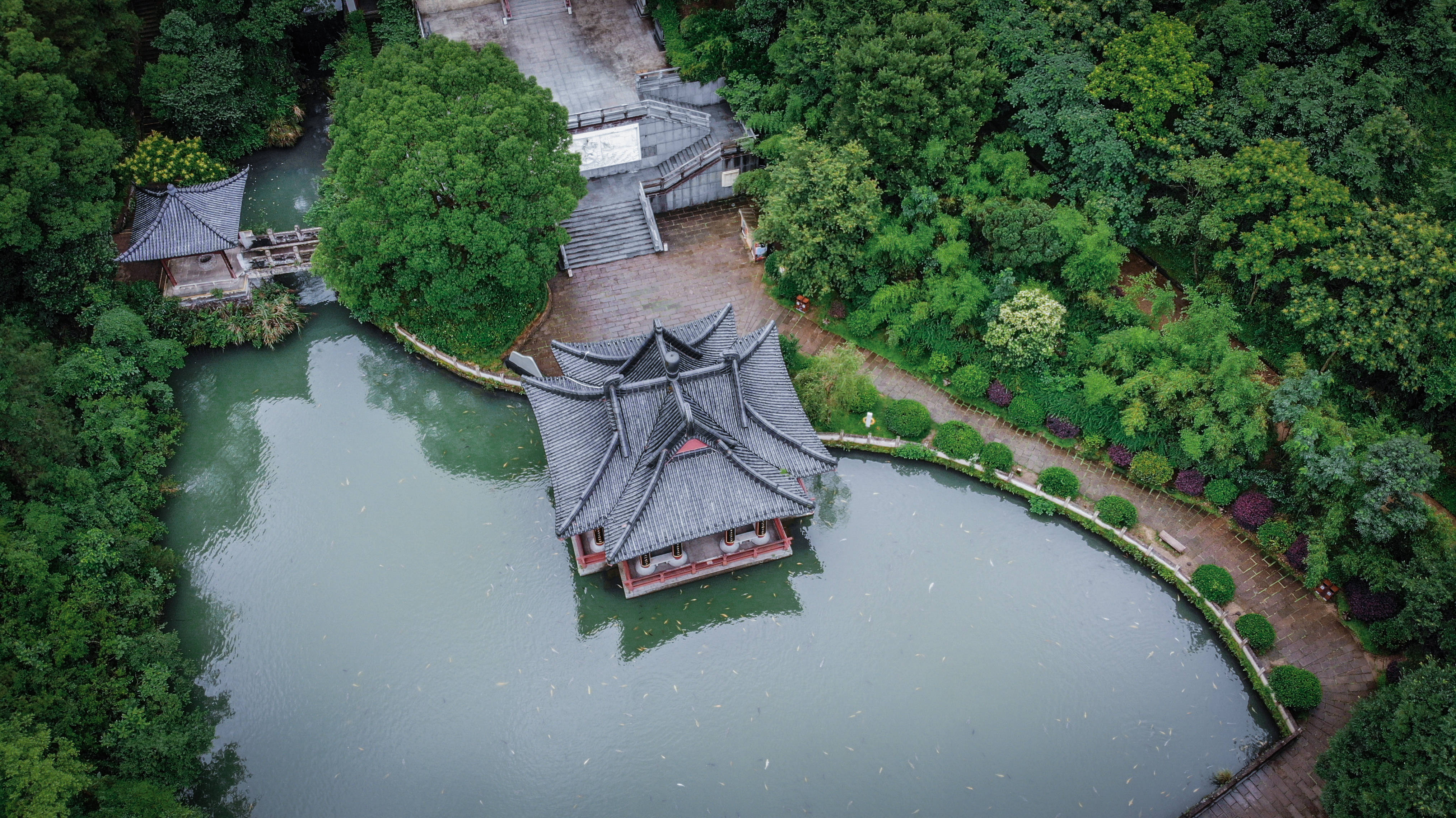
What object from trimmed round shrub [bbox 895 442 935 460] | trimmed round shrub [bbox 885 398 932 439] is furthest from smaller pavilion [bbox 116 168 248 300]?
trimmed round shrub [bbox 895 442 935 460]

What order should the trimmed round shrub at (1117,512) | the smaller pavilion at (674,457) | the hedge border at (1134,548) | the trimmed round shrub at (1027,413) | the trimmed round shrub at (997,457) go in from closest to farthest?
the hedge border at (1134,548)
the smaller pavilion at (674,457)
the trimmed round shrub at (1117,512)
the trimmed round shrub at (997,457)
the trimmed round shrub at (1027,413)

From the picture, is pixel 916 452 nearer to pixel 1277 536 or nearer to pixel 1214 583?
pixel 1214 583

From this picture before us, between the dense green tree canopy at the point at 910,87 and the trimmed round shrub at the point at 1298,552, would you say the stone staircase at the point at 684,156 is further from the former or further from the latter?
the trimmed round shrub at the point at 1298,552

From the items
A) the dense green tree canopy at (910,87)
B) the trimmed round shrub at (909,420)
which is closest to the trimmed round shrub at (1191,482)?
the trimmed round shrub at (909,420)

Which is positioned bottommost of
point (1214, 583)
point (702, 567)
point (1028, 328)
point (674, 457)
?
point (1214, 583)

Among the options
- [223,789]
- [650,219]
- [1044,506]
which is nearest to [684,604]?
[1044,506]

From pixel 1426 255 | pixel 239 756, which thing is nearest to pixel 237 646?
pixel 239 756
